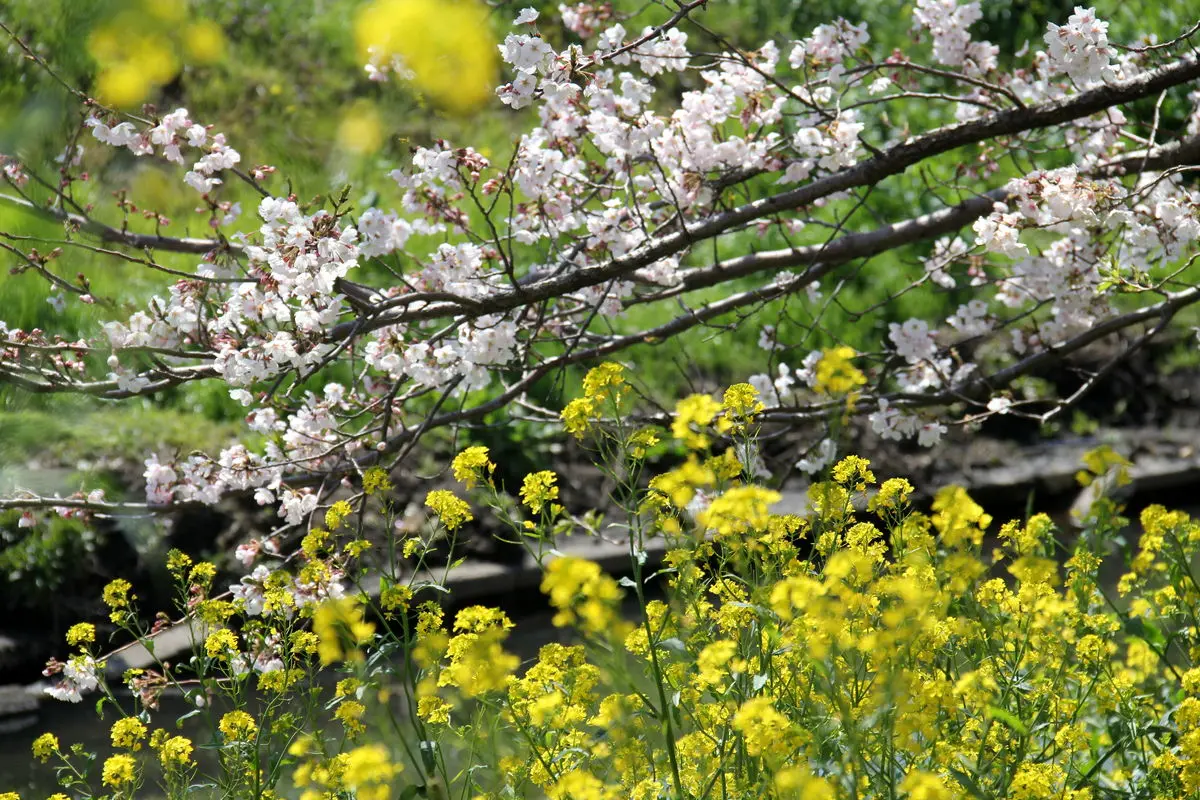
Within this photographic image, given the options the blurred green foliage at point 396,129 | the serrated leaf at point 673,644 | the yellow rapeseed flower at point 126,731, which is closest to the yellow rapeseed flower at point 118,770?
the yellow rapeseed flower at point 126,731

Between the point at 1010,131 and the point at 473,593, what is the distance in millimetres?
2790

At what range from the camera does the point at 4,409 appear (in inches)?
61.4

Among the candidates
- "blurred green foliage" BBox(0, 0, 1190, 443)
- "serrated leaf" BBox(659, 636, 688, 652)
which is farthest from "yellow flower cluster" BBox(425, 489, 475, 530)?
"blurred green foliage" BBox(0, 0, 1190, 443)

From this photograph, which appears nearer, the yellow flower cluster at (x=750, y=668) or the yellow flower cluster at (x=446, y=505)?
the yellow flower cluster at (x=750, y=668)

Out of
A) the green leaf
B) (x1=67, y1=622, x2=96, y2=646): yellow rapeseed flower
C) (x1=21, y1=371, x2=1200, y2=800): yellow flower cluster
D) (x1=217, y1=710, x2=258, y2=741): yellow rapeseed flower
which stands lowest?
the green leaf

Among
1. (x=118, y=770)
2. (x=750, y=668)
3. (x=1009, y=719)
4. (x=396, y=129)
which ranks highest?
(x=396, y=129)

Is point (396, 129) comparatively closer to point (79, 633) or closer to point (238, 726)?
point (79, 633)

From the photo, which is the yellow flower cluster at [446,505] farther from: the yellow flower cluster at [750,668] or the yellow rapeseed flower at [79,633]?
the yellow rapeseed flower at [79,633]

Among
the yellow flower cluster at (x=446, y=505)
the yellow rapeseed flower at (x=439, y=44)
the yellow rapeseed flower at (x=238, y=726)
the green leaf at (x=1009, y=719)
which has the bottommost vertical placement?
the green leaf at (x=1009, y=719)

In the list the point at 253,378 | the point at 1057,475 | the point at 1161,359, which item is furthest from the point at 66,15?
the point at 1161,359

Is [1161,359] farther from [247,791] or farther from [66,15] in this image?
[66,15]

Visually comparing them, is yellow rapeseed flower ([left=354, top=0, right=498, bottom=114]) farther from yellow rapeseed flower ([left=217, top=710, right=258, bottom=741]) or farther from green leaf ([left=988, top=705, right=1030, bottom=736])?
green leaf ([left=988, top=705, right=1030, bottom=736])

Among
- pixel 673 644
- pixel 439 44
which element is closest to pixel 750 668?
pixel 673 644

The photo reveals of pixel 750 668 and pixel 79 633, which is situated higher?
pixel 79 633
